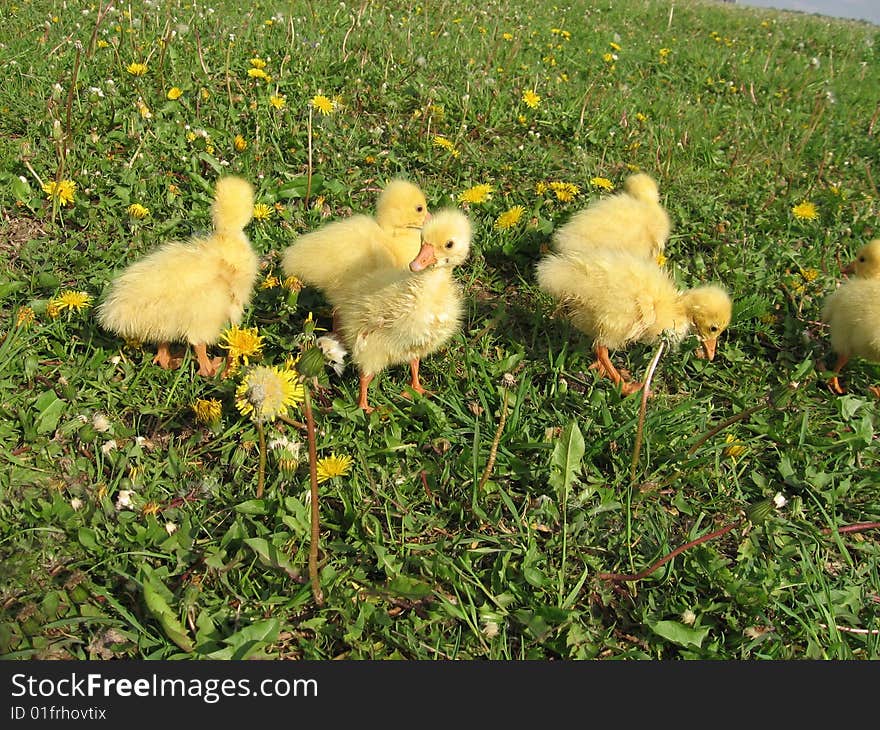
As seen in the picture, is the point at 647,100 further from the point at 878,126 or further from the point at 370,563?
the point at 370,563

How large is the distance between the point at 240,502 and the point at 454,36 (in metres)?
6.33

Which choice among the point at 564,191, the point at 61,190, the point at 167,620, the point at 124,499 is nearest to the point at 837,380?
the point at 564,191

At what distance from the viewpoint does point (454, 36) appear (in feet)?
23.6

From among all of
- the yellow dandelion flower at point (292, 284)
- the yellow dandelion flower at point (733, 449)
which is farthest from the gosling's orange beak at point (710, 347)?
the yellow dandelion flower at point (292, 284)

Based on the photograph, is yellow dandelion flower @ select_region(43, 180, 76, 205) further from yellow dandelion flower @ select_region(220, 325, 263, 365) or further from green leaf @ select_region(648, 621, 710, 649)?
green leaf @ select_region(648, 621, 710, 649)

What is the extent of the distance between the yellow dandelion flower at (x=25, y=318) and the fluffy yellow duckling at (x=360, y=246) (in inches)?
47.5

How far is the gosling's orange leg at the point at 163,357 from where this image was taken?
3080 millimetres

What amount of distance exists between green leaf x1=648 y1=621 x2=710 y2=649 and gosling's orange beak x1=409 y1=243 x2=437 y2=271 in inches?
65.3

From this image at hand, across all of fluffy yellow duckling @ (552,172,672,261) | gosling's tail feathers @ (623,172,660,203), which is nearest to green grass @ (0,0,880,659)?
fluffy yellow duckling @ (552,172,672,261)

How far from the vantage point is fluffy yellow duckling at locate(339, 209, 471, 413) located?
2.81 meters

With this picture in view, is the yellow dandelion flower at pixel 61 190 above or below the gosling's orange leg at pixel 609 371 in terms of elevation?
above

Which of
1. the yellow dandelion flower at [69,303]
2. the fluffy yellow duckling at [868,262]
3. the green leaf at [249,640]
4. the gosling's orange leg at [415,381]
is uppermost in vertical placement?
the fluffy yellow duckling at [868,262]

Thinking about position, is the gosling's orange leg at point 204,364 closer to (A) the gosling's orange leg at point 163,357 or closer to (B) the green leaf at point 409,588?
(A) the gosling's orange leg at point 163,357

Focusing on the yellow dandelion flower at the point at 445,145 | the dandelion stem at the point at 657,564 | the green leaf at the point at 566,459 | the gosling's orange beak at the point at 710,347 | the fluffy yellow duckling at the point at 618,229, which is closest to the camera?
the dandelion stem at the point at 657,564
